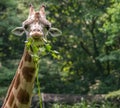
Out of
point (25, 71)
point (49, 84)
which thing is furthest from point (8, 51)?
point (25, 71)

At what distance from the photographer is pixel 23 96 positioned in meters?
4.68

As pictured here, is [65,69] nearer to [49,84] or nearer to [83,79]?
[83,79]

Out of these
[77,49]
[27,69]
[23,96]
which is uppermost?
[27,69]

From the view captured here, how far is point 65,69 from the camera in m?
14.4

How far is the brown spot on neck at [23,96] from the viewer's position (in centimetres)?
465

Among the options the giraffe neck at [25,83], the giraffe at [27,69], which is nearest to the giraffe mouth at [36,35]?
the giraffe at [27,69]

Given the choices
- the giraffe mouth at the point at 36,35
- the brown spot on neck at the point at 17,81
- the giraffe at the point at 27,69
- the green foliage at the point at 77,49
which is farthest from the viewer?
the green foliage at the point at 77,49

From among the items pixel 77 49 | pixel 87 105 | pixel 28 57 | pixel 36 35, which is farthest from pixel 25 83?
pixel 77 49

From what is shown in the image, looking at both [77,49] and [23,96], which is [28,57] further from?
[77,49]

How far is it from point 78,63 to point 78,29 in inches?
52.8

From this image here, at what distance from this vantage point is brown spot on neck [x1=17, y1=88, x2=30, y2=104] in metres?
4.65

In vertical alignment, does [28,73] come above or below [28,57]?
below

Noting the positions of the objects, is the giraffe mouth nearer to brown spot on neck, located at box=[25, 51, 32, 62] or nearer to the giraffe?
the giraffe

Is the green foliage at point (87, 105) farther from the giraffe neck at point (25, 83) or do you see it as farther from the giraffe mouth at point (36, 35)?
the giraffe mouth at point (36, 35)
